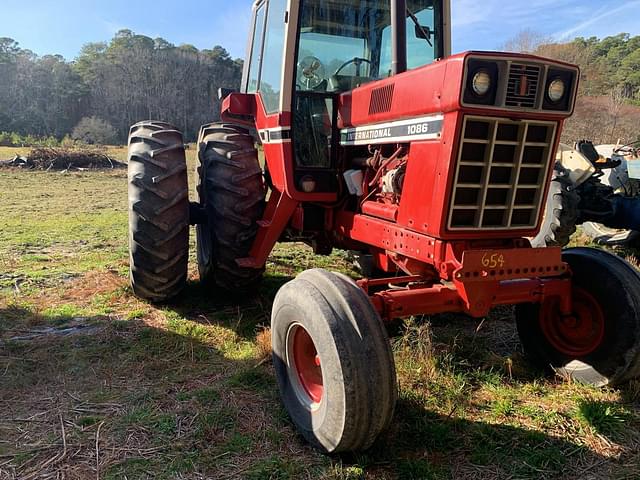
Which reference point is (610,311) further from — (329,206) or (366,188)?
(329,206)

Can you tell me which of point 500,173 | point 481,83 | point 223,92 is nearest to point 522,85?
point 481,83

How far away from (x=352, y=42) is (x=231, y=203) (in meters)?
1.75

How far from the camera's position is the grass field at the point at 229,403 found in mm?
2705

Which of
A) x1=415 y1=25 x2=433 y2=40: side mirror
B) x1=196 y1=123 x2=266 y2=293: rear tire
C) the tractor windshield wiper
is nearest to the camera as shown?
the tractor windshield wiper

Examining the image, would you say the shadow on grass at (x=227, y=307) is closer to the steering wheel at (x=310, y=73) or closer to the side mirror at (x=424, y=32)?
the steering wheel at (x=310, y=73)

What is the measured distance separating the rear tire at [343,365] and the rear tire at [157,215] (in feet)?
6.12

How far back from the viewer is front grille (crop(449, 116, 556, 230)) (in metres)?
2.82

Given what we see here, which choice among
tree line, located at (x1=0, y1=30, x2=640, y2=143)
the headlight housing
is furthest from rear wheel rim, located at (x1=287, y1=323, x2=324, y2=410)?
tree line, located at (x1=0, y1=30, x2=640, y2=143)

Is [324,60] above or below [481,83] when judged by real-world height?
above

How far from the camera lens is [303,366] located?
314 centimetres

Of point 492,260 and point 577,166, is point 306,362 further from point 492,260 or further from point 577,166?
point 577,166

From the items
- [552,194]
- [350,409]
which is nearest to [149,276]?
[350,409]

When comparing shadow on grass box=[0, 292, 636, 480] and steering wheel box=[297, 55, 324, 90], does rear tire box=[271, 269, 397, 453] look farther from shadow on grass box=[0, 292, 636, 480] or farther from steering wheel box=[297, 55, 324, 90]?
steering wheel box=[297, 55, 324, 90]

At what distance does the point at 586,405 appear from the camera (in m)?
3.16
